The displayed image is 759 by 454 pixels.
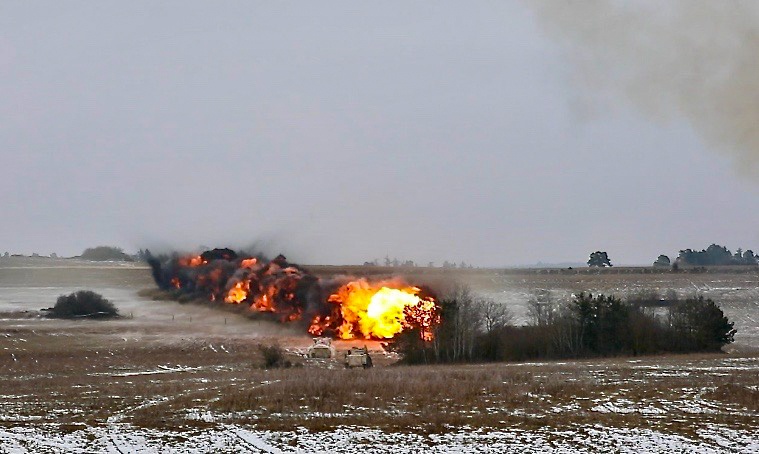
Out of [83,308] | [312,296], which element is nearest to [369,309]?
[312,296]

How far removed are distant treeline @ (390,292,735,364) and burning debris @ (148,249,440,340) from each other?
1.76 meters

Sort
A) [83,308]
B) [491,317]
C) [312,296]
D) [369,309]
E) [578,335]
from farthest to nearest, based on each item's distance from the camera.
A: [83,308], [312,296], [369,309], [491,317], [578,335]

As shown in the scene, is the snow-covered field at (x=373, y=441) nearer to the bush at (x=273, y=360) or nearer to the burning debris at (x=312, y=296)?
the bush at (x=273, y=360)

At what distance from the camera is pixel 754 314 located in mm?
90938

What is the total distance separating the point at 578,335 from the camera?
6494 cm

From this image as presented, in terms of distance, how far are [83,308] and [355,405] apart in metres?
77.3

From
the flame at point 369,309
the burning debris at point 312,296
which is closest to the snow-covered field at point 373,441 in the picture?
the burning debris at point 312,296

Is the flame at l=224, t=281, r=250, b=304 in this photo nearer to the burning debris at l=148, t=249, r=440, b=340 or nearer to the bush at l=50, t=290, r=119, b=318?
the burning debris at l=148, t=249, r=440, b=340

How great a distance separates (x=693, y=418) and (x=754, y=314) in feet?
235

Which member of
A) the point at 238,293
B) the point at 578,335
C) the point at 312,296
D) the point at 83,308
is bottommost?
the point at 83,308

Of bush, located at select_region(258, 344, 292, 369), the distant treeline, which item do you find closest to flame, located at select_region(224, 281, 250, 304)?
the distant treeline

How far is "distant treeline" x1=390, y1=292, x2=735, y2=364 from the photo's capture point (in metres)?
62.0

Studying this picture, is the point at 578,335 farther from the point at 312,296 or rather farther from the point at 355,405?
the point at 355,405

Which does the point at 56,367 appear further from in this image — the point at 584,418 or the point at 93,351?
the point at 584,418
